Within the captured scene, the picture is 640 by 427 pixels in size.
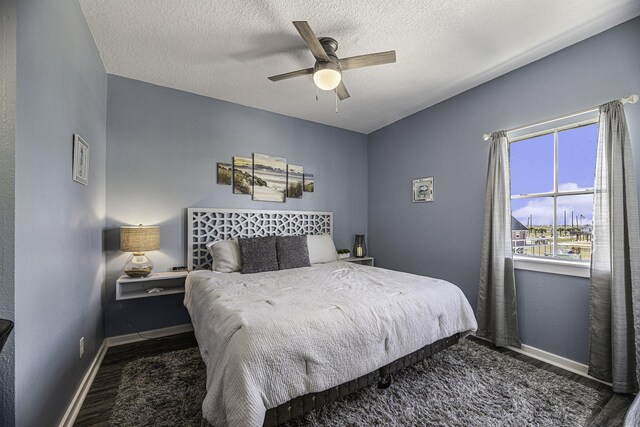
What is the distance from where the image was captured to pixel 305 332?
4.85ft

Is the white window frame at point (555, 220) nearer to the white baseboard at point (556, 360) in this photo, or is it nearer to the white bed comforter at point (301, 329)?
the white baseboard at point (556, 360)

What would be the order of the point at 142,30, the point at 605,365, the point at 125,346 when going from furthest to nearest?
the point at 125,346
the point at 142,30
the point at 605,365

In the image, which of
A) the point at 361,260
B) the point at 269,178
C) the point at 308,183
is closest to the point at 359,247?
the point at 361,260

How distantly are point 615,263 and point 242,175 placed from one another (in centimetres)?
366

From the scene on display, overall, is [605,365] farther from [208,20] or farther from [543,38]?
[208,20]

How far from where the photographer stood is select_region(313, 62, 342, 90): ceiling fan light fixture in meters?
2.02

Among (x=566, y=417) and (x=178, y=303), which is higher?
(x=178, y=303)

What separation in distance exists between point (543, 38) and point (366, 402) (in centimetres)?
319

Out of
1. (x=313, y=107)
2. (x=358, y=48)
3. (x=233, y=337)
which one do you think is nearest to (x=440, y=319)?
(x=233, y=337)

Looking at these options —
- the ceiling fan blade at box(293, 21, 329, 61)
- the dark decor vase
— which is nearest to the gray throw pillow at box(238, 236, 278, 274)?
the dark decor vase

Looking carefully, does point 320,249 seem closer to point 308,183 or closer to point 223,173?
point 308,183

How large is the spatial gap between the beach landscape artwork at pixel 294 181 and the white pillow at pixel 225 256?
121 centimetres

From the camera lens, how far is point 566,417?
5.55ft

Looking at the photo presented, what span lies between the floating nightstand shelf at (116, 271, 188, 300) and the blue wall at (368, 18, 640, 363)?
291 cm
